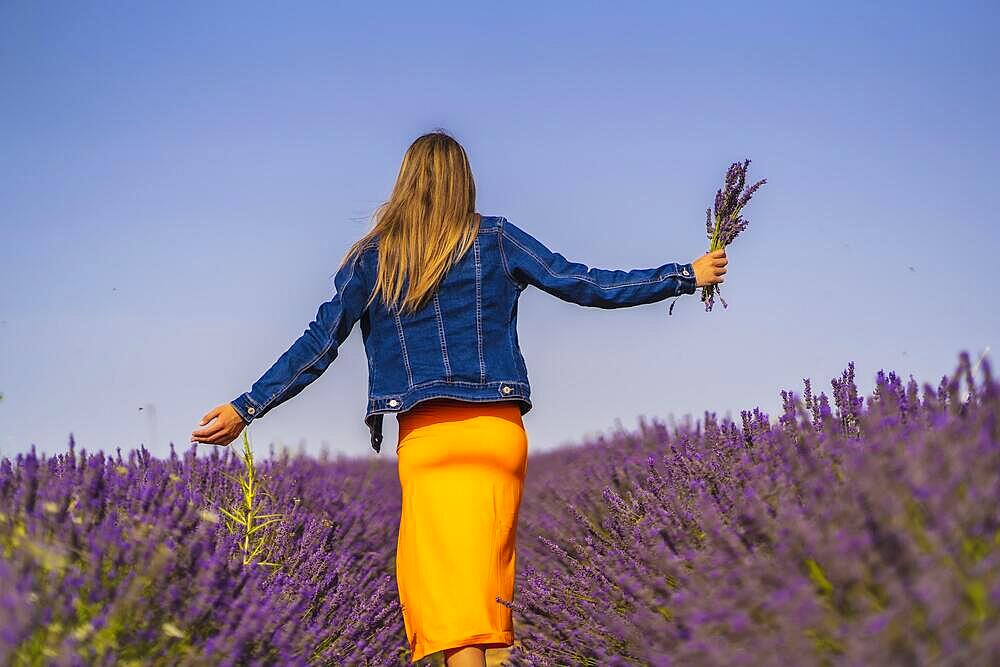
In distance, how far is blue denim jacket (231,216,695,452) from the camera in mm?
3285

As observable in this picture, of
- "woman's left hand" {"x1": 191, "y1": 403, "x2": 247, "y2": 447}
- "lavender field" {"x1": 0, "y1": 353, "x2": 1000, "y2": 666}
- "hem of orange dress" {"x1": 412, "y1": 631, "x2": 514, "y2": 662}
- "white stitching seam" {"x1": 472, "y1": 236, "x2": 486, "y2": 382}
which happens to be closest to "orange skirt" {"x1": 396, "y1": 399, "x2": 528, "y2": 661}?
"hem of orange dress" {"x1": 412, "y1": 631, "x2": 514, "y2": 662}

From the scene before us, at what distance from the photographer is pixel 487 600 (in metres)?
3.24

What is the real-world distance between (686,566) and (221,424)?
1.57m

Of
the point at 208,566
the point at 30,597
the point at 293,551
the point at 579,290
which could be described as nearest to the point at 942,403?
the point at 579,290

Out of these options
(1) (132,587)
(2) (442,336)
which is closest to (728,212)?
(2) (442,336)

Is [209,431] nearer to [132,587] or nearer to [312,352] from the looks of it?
[312,352]

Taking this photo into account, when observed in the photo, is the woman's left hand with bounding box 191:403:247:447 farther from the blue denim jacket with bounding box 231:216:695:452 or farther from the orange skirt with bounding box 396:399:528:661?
the orange skirt with bounding box 396:399:528:661

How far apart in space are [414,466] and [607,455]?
3.73 meters

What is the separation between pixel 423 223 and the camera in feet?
11.1

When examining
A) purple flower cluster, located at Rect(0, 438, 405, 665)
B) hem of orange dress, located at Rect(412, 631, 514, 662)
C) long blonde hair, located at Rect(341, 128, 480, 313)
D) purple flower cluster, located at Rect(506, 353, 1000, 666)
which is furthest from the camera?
long blonde hair, located at Rect(341, 128, 480, 313)

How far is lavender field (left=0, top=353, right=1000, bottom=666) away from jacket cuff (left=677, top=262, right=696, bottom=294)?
0.48m

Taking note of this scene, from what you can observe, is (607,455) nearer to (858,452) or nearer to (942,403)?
(942,403)

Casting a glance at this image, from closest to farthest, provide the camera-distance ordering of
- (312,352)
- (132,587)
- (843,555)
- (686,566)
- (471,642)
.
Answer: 1. (843,555)
2. (132,587)
3. (686,566)
4. (471,642)
5. (312,352)

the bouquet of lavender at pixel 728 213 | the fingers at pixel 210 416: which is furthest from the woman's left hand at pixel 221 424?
the bouquet of lavender at pixel 728 213
